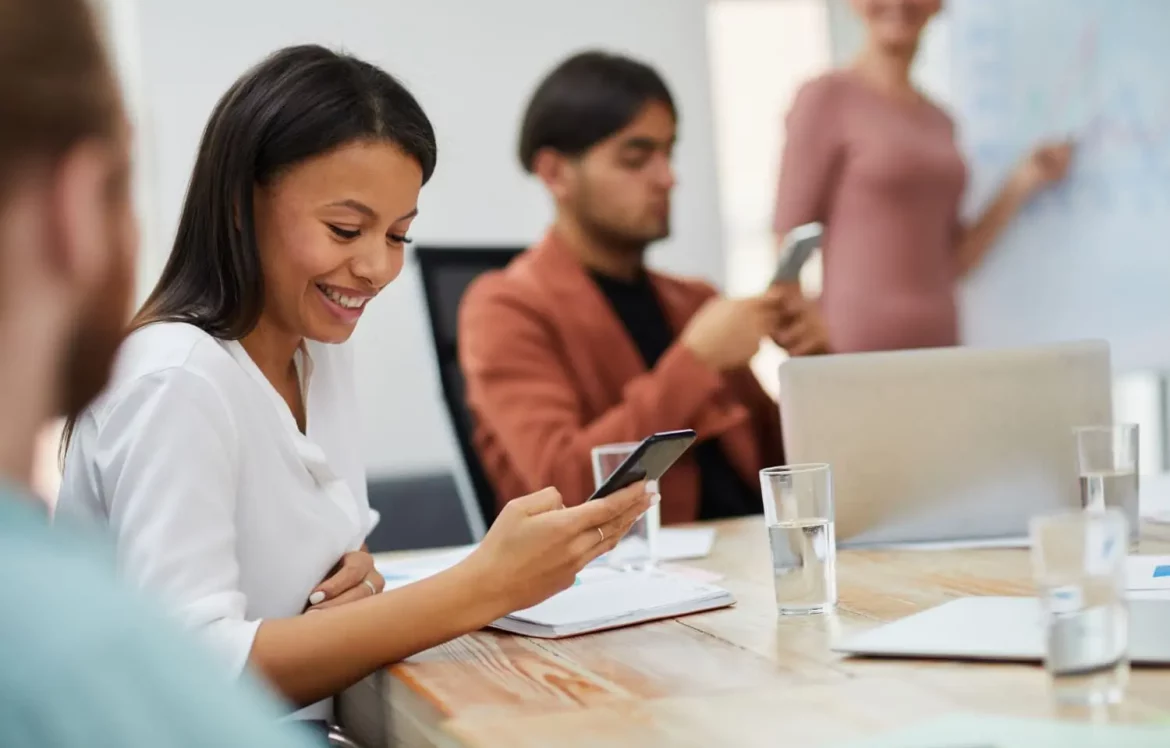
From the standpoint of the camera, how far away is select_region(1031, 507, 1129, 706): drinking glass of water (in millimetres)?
737

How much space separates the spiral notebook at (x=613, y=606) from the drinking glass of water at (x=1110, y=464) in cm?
41

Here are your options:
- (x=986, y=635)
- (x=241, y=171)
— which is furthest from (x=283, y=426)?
(x=986, y=635)

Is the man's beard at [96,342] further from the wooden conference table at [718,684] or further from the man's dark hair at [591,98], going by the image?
the man's dark hair at [591,98]

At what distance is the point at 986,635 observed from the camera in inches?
35.7

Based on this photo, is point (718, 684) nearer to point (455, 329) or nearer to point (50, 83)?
point (50, 83)

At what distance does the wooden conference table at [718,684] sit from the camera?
29.6 inches

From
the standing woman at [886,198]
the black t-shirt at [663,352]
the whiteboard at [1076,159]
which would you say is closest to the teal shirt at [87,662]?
the black t-shirt at [663,352]

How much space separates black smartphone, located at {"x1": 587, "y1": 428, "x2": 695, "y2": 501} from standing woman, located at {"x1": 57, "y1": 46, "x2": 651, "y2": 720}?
0.02 metres

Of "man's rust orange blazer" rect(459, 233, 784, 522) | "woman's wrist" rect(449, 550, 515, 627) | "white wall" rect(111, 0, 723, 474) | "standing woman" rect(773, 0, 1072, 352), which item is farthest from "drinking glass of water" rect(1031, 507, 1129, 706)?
"white wall" rect(111, 0, 723, 474)

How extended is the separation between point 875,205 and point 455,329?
1.07 m

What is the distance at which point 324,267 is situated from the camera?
1.27m

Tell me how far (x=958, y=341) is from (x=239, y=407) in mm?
2208

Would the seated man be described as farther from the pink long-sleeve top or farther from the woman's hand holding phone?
the woman's hand holding phone

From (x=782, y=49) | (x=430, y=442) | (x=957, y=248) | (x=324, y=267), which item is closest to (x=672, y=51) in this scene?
(x=782, y=49)
